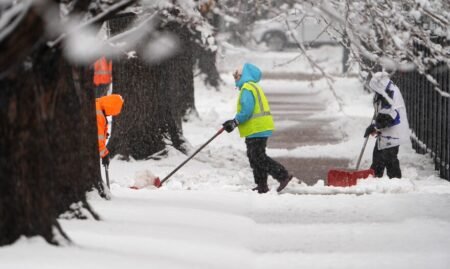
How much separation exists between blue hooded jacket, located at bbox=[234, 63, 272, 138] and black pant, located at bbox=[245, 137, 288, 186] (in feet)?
0.30

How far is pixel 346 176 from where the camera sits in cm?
1143

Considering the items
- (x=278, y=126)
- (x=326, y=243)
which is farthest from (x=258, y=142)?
(x=278, y=126)

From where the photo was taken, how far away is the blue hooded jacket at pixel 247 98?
36.1 feet

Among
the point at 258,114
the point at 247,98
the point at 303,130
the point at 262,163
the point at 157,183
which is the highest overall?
the point at 247,98

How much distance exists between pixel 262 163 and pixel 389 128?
1.54 m

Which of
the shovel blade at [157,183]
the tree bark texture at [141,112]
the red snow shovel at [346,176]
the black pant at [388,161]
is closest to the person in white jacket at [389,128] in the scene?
the black pant at [388,161]

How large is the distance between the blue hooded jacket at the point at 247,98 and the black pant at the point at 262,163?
0.09 meters

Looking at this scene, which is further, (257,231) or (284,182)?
(284,182)

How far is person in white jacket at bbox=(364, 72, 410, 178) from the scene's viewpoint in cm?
1142

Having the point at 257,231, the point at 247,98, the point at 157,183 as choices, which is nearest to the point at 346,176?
the point at 247,98

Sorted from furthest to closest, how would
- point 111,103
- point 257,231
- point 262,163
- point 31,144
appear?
1. point 262,163
2. point 111,103
3. point 257,231
4. point 31,144

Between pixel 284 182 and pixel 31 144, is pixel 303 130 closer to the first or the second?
pixel 284 182

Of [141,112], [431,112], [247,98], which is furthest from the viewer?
[431,112]

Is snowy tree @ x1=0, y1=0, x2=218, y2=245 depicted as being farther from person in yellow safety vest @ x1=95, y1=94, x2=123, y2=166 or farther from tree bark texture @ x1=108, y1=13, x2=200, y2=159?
tree bark texture @ x1=108, y1=13, x2=200, y2=159
